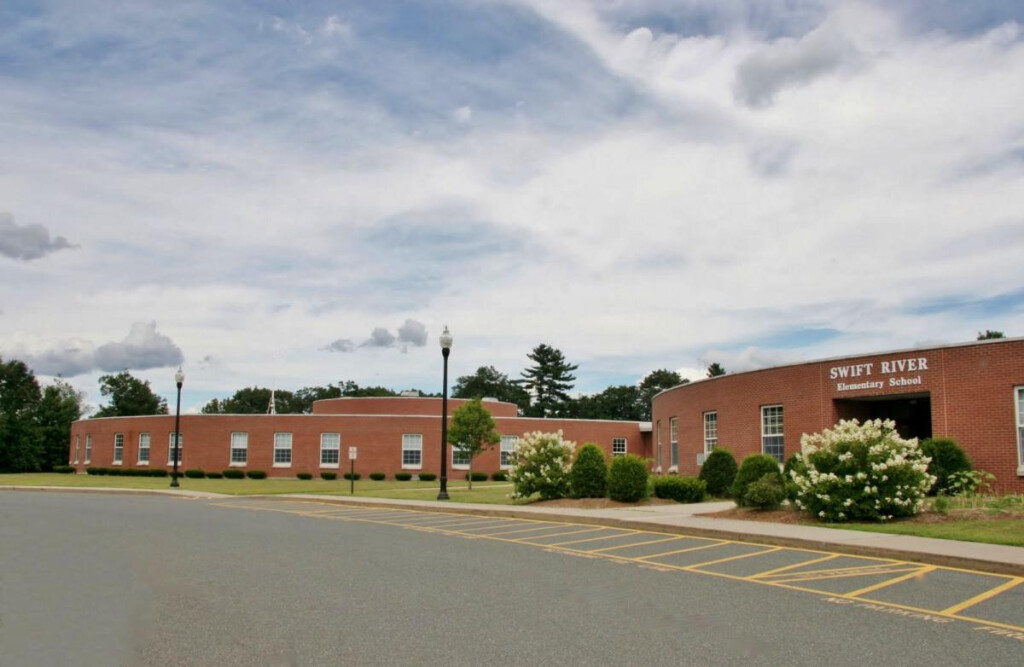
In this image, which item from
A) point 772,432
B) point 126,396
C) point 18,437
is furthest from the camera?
point 126,396

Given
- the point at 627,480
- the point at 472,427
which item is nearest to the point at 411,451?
the point at 472,427

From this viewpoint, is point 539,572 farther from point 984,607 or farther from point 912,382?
point 912,382

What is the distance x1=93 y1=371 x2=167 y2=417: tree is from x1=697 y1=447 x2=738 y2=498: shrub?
101 metres

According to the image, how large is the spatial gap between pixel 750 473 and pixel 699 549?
21.6ft

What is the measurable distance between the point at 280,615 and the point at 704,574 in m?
5.41

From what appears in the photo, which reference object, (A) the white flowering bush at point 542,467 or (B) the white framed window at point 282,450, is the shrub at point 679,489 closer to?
(A) the white flowering bush at point 542,467

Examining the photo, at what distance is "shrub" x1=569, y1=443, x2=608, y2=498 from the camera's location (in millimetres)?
23062

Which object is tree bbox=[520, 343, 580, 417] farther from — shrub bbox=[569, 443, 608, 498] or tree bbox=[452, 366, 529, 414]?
shrub bbox=[569, 443, 608, 498]

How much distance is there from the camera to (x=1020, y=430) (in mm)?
21766

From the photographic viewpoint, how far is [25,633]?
7574mm

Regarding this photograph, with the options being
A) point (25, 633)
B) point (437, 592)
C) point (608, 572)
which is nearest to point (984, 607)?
point (608, 572)

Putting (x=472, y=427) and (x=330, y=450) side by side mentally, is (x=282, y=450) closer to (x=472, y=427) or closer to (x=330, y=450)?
(x=330, y=450)

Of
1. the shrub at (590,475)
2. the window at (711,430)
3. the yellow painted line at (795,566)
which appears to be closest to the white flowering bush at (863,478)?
the yellow painted line at (795,566)

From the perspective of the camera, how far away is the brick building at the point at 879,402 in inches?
869
